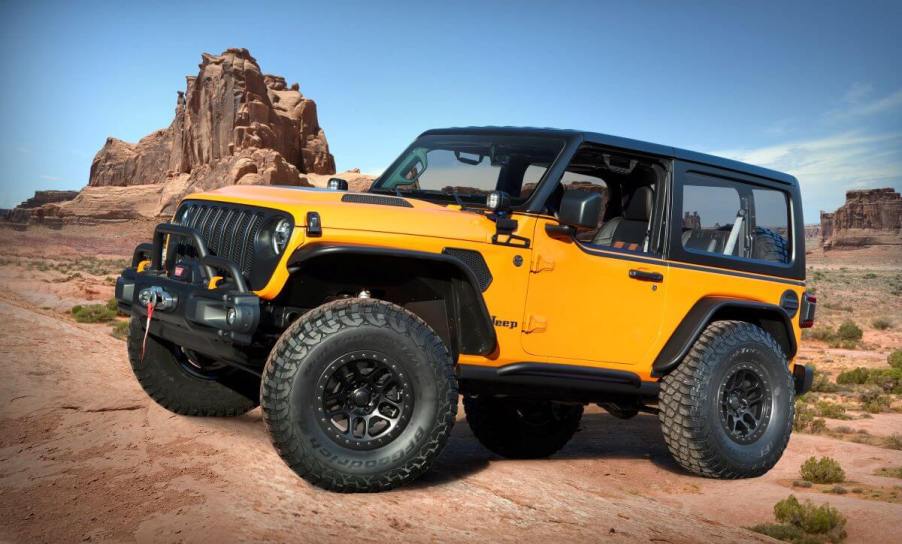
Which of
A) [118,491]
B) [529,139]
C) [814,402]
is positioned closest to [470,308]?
[529,139]

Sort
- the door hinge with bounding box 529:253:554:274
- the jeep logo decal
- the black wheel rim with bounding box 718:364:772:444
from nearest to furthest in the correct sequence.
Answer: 1. the jeep logo decal
2. the door hinge with bounding box 529:253:554:274
3. the black wheel rim with bounding box 718:364:772:444

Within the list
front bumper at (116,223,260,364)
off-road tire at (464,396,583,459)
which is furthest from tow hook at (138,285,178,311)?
off-road tire at (464,396,583,459)

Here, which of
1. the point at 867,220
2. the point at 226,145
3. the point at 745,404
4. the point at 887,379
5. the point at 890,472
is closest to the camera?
the point at 745,404

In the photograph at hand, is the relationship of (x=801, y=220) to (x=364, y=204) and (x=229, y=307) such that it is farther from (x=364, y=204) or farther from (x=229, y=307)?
(x=229, y=307)

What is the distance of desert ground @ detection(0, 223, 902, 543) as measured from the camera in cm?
345

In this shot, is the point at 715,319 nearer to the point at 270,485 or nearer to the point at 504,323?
the point at 504,323


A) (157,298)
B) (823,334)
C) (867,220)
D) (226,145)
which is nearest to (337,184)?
(157,298)

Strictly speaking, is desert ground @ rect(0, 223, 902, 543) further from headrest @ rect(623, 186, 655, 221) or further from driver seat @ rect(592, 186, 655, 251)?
headrest @ rect(623, 186, 655, 221)

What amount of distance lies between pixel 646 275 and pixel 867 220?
471ft

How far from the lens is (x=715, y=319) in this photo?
5.71 meters

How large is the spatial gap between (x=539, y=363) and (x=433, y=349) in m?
0.82

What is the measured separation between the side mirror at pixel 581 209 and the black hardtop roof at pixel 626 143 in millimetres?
755

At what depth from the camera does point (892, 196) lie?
432 feet

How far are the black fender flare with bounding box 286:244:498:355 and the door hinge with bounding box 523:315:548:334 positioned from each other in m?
0.25
